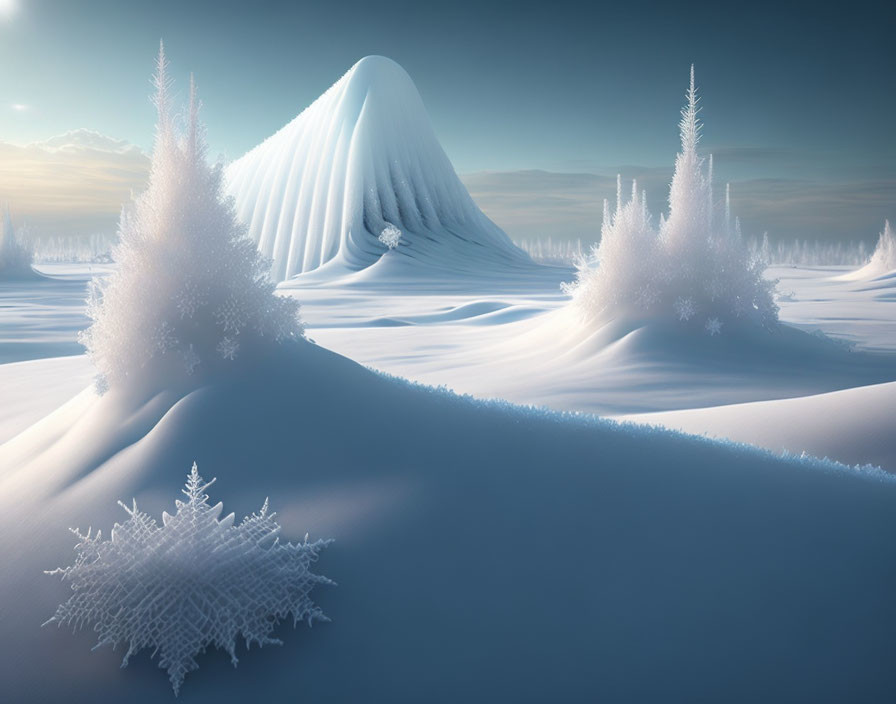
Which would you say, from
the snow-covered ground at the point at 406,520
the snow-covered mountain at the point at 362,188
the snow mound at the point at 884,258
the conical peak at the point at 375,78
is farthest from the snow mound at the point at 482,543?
the conical peak at the point at 375,78

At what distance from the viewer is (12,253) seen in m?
38.3

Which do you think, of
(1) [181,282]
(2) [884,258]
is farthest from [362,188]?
(1) [181,282]

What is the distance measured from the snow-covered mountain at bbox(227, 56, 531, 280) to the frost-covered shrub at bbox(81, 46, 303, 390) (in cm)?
4790

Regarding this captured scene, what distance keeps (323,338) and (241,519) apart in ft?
41.1

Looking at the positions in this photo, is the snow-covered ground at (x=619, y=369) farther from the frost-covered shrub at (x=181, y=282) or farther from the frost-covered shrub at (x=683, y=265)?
the frost-covered shrub at (x=181, y=282)

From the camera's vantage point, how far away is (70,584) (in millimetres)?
3191

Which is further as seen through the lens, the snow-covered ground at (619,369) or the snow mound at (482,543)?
the snow-covered ground at (619,369)

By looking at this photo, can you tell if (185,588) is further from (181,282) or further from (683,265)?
(683,265)

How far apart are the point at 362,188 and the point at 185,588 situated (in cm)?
6002

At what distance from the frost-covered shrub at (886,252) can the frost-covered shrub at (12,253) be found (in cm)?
4684

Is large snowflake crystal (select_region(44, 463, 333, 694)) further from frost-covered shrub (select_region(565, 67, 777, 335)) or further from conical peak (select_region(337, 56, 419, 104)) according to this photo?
conical peak (select_region(337, 56, 419, 104))

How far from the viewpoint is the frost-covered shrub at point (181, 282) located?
14.5ft

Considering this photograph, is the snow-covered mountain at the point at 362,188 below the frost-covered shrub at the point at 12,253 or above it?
above

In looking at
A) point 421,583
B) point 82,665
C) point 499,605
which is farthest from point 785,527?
point 82,665
